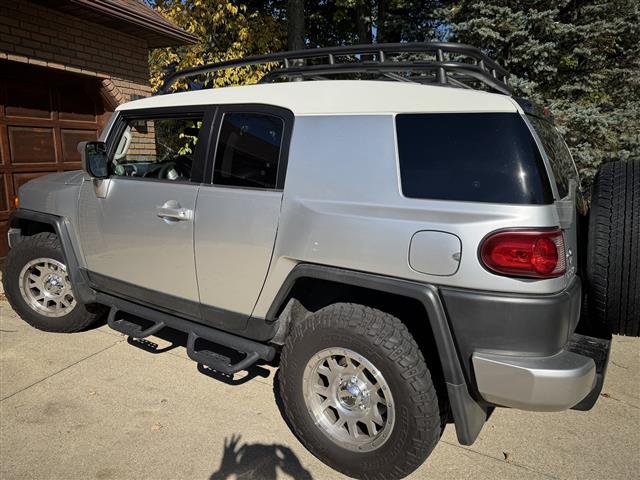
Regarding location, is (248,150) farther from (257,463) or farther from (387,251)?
(257,463)

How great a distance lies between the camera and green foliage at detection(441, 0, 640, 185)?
7.90 metres

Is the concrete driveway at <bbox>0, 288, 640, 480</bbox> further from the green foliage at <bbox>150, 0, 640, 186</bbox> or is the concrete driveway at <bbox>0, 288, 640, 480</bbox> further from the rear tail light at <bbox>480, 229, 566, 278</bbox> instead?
the green foliage at <bbox>150, 0, 640, 186</bbox>

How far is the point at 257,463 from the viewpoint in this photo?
2564mm

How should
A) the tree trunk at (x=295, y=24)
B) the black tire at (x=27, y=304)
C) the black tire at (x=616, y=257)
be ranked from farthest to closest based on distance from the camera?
the tree trunk at (x=295, y=24), the black tire at (x=27, y=304), the black tire at (x=616, y=257)

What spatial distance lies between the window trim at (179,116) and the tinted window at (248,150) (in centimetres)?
11

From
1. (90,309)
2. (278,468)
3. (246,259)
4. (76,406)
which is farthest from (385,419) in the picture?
(90,309)

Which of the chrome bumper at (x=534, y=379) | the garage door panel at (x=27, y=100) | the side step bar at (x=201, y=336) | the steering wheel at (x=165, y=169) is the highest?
the garage door panel at (x=27, y=100)

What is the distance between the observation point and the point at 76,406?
3.06m

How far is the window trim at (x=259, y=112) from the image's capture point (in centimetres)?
262

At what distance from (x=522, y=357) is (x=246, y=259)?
154 cm

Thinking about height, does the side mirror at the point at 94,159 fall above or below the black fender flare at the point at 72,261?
above

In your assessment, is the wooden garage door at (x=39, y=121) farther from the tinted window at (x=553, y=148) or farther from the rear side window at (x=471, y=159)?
the tinted window at (x=553, y=148)

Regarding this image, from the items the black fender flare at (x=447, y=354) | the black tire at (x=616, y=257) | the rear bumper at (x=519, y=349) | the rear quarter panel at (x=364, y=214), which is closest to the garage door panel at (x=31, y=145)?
the rear quarter panel at (x=364, y=214)

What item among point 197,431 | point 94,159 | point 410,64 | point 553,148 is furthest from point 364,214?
point 94,159
